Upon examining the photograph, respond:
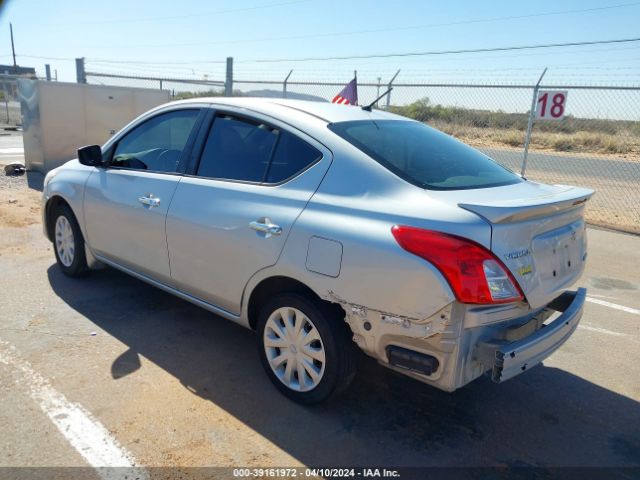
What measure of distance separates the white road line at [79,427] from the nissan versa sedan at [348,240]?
0.97 m

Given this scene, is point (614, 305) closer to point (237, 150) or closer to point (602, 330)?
point (602, 330)

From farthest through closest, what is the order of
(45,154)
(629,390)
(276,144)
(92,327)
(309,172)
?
(45,154)
(92,327)
(629,390)
(276,144)
(309,172)

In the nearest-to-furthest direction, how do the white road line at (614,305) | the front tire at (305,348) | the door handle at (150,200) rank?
1. the front tire at (305,348)
2. the door handle at (150,200)
3. the white road line at (614,305)

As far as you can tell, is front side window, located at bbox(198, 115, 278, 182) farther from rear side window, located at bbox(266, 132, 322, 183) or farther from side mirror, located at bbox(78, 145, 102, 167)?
side mirror, located at bbox(78, 145, 102, 167)

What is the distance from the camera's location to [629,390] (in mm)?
3543

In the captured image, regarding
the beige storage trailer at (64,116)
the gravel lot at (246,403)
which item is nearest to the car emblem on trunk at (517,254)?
the gravel lot at (246,403)

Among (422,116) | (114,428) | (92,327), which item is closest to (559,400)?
(114,428)

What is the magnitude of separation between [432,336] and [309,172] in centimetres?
116

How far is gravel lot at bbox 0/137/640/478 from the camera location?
2738 millimetres

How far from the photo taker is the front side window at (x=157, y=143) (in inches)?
153

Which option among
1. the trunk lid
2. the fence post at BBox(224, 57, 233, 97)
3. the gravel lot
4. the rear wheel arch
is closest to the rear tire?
the gravel lot

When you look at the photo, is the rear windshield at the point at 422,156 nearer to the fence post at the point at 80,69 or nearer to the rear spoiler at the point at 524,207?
the rear spoiler at the point at 524,207

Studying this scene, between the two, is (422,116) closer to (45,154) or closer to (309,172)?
(45,154)

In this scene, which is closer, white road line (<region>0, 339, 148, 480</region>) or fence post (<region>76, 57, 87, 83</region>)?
white road line (<region>0, 339, 148, 480</region>)
